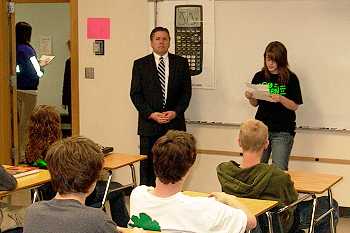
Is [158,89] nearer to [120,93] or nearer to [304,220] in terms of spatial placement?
[120,93]

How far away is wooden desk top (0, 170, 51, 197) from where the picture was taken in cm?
390

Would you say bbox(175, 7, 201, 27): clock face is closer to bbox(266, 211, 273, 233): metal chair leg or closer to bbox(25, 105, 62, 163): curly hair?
bbox(25, 105, 62, 163): curly hair

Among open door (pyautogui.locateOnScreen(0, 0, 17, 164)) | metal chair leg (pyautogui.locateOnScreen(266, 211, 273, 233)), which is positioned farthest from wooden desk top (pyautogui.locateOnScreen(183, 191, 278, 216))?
open door (pyautogui.locateOnScreen(0, 0, 17, 164))

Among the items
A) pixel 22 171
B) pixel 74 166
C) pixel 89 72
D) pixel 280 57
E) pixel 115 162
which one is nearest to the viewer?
pixel 74 166

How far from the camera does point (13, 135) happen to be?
23.9 ft

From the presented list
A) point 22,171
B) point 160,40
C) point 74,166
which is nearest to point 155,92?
point 160,40

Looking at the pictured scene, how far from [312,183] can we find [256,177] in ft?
2.04

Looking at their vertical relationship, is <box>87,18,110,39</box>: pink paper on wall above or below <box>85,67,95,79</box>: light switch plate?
above

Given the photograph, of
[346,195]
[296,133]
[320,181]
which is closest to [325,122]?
[296,133]

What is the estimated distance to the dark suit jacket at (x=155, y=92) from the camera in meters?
5.74

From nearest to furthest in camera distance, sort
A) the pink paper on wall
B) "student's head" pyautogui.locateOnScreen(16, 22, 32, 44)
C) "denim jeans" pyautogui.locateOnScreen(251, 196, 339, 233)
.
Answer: "denim jeans" pyautogui.locateOnScreen(251, 196, 339, 233) → the pink paper on wall → "student's head" pyautogui.locateOnScreen(16, 22, 32, 44)

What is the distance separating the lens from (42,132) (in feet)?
14.5

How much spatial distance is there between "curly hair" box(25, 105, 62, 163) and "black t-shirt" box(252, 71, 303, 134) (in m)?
1.80

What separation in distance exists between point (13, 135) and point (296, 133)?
10.8 feet
